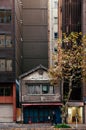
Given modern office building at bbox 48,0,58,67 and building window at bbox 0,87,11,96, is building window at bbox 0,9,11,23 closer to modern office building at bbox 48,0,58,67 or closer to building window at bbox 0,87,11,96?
building window at bbox 0,87,11,96

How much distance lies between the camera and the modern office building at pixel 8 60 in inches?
2886

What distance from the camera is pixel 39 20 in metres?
99.4

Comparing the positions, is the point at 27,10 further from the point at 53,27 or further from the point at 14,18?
the point at 14,18

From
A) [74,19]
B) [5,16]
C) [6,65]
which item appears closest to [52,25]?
[74,19]

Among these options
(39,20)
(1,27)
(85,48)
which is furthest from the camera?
(39,20)

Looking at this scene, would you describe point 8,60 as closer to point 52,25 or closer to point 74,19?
point 74,19

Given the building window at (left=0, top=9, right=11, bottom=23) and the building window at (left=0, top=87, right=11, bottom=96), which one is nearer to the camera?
the building window at (left=0, top=9, right=11, bottom=23)

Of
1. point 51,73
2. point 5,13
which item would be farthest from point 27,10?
point 51,73

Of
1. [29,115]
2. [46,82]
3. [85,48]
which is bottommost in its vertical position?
[29,115]

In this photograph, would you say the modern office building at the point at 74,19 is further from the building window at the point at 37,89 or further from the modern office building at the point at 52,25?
the modern office building at the point at 52,25

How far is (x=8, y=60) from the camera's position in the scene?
73.4 m

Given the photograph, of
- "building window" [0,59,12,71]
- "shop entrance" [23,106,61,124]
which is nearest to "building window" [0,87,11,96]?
"building window" [0,59,12,71]

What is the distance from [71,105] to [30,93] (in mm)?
6265

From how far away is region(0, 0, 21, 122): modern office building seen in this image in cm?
7331
